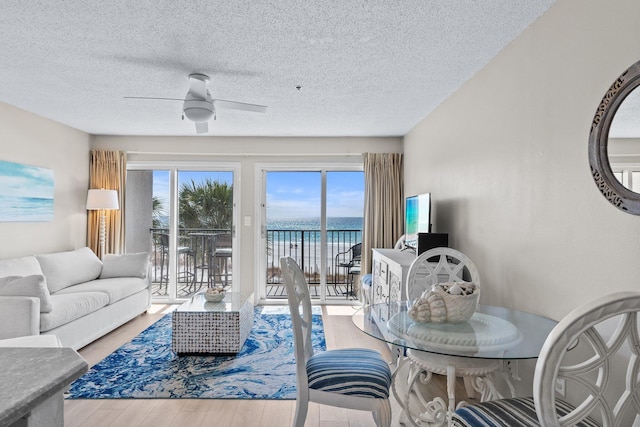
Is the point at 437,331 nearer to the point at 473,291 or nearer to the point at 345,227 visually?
the point at 473,291

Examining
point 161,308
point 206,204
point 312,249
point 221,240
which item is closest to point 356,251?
point 312,249

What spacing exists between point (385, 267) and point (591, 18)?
8.49 ft

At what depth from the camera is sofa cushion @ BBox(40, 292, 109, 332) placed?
10.0 feet

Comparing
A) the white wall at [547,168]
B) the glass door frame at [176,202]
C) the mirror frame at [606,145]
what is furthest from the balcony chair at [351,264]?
the mirror frame at [606,145]

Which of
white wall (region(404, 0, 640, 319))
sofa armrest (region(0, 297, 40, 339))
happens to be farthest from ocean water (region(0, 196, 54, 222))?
white wall (region(404, 0, 640, 319))

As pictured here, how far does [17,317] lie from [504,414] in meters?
3.21

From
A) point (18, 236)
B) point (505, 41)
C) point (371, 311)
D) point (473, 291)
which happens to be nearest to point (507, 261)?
point (473, 291)

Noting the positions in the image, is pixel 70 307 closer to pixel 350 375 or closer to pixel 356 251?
pixel 350 375

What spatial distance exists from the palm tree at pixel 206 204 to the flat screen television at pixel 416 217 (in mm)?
2590

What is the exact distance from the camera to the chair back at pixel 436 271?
277 centimetres

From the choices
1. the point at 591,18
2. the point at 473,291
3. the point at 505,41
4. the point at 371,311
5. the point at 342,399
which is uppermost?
the point at 505,41

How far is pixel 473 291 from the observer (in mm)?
1897

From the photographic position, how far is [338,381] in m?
1.85

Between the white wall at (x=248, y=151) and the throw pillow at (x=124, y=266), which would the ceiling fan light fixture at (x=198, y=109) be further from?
the throw pillow at (x=124, y=266)
